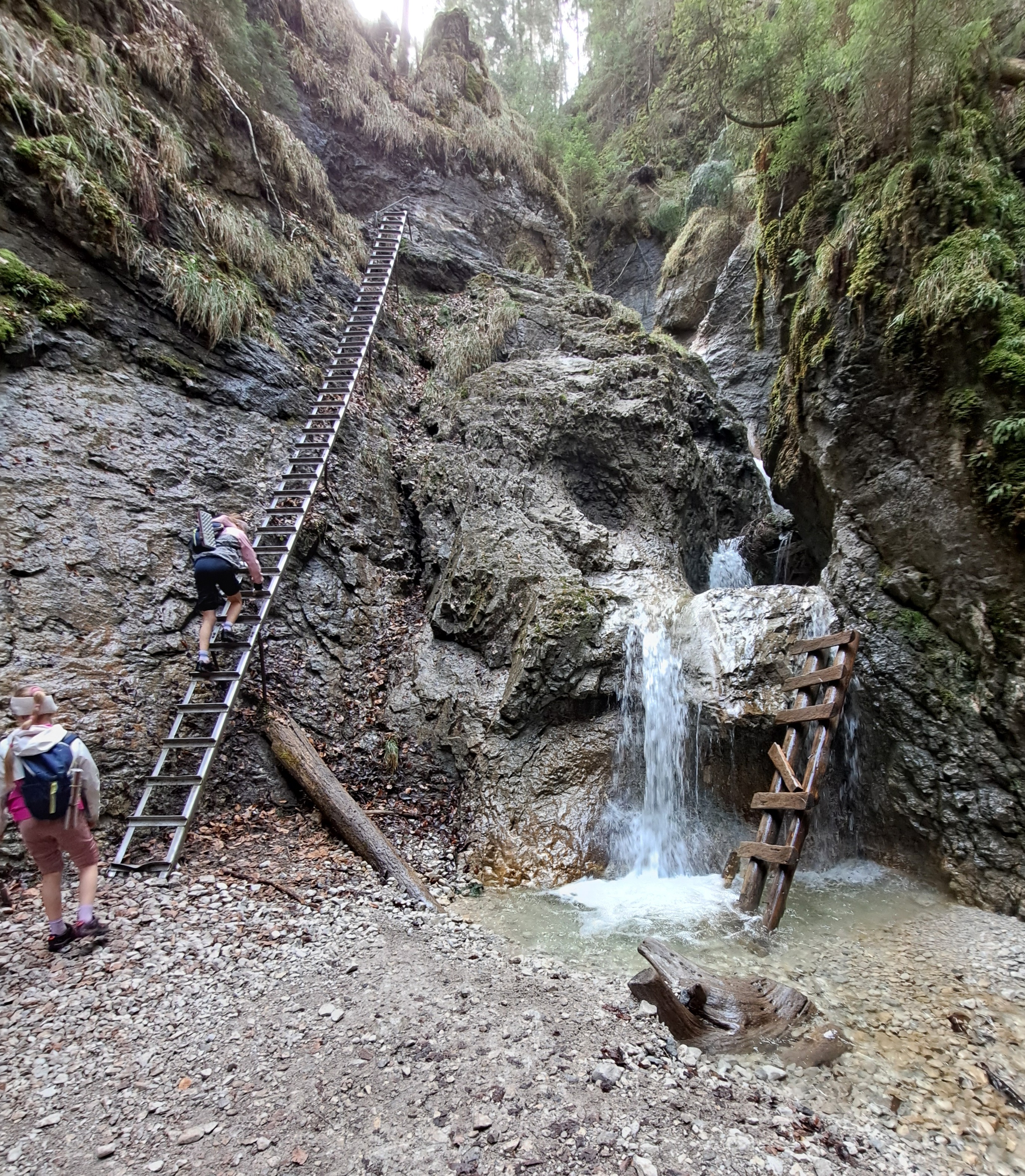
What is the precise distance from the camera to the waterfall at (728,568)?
37.1ft

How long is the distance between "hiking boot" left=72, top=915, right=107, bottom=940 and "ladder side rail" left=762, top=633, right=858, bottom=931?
5.19 meters

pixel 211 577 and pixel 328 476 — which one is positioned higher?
pixel 328 476

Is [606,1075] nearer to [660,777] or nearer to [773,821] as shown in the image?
[773,821]

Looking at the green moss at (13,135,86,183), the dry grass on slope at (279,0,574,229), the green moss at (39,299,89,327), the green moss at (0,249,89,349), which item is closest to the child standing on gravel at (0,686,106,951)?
the green moss at (0,249,89,349)

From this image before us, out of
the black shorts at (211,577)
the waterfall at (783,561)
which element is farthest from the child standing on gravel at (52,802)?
the waterfall at (783,561)

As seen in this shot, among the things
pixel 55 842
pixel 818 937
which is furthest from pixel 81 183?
pixel 818 937

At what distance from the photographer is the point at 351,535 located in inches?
341

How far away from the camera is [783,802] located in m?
5.65

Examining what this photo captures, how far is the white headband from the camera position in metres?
3.67

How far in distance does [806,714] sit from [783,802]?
95 centimetres

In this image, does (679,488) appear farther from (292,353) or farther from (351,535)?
(292,353)

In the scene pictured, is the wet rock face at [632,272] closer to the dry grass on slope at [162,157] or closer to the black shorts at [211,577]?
the dry grass on slope at [162,157]

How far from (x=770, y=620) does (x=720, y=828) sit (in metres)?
2.52

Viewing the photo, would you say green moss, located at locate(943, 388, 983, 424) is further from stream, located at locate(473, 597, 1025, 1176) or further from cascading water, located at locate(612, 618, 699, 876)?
cascading water, located at locate(612, 618, 699, 876)
